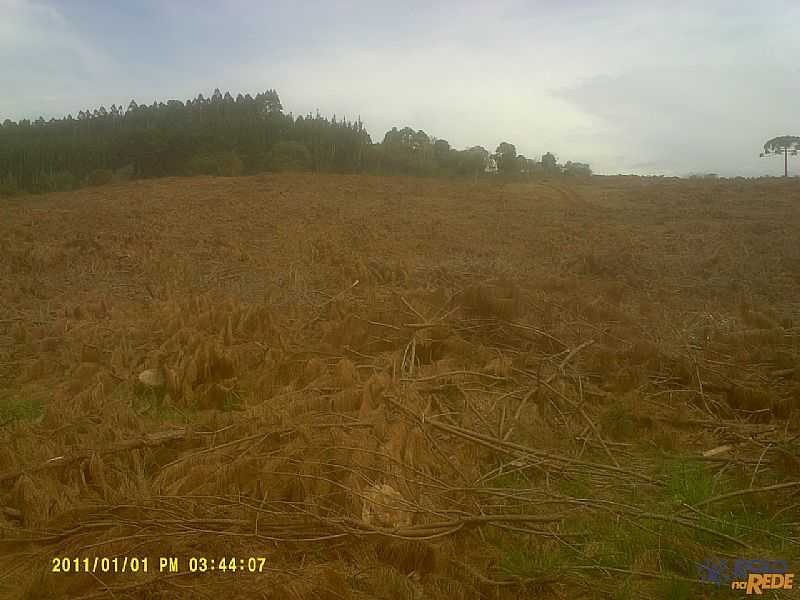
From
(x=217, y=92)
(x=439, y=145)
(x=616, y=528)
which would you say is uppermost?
(x=217, y=92)

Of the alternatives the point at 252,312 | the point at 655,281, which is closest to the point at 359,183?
the point at 655,281

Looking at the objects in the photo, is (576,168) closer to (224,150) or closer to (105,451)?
(224,150)

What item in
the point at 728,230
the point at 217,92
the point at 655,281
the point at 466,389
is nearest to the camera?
the point at 466,389

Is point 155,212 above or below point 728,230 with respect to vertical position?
above

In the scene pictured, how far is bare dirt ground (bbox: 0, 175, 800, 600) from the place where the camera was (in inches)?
101

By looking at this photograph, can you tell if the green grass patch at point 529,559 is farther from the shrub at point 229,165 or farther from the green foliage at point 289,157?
the green foliage at point 289,157

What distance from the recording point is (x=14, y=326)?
6.48m

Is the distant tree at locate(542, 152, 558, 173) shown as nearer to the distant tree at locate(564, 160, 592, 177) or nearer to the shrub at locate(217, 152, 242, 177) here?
the distant tree at locate(564, 160, 592, 177)

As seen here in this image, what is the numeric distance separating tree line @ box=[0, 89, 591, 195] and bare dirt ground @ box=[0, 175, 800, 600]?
51.5ft

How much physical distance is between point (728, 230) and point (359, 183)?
12.1 m

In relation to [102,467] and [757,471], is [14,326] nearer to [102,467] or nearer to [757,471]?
[102,467]

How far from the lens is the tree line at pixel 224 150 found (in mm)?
24516

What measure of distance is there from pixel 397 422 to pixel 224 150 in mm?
25238

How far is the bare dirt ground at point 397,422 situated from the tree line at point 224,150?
618 inches
